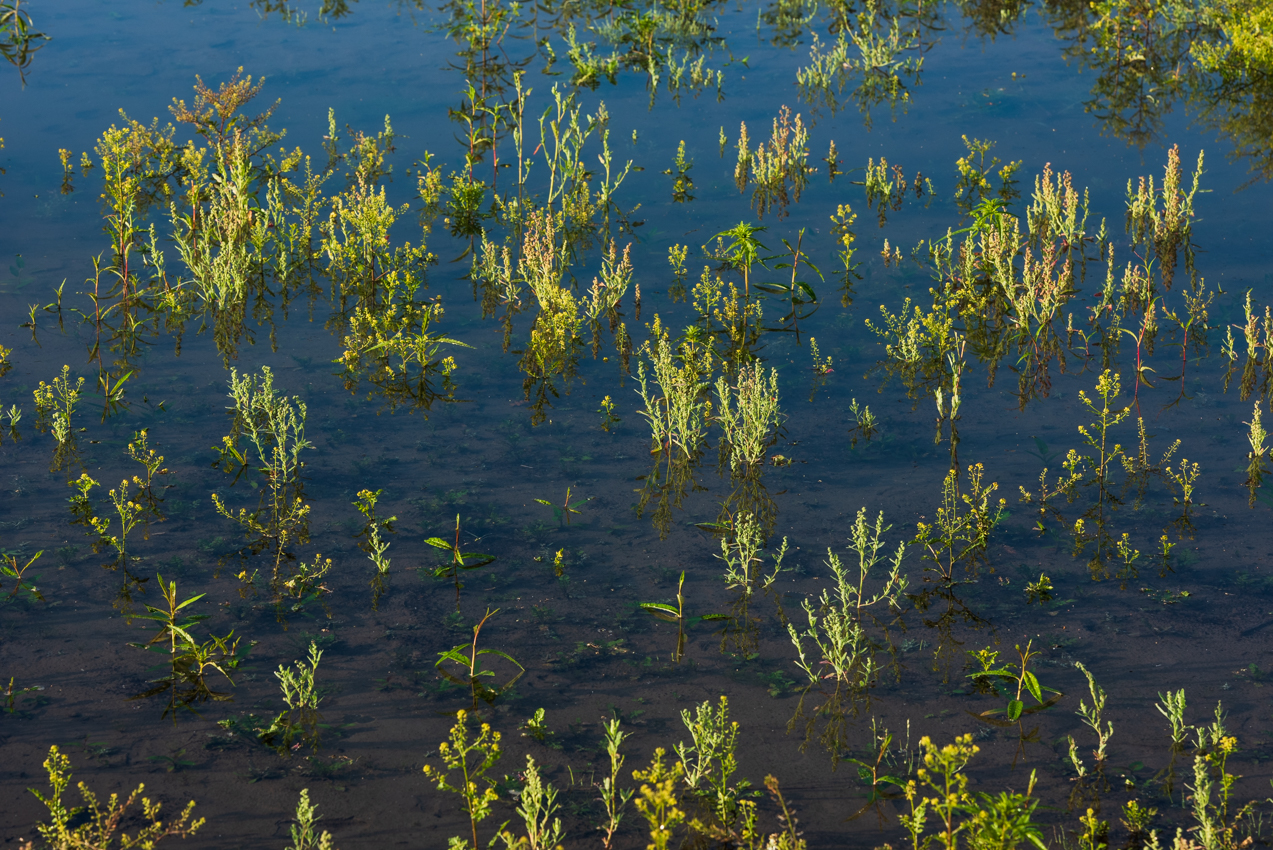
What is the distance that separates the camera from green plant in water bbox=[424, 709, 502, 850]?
3500 millimetres

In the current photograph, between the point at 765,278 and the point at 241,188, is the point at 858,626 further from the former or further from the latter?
the point at 241,188

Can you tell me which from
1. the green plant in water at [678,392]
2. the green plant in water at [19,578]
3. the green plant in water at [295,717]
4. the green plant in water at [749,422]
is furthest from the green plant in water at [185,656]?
the green plant in water at [749,422]

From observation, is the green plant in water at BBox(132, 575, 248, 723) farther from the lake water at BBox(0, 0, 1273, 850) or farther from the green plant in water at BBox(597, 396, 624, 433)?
the green plant in water at BBox(597, 396, 624, 433)

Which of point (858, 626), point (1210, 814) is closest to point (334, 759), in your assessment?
point (858, 626)

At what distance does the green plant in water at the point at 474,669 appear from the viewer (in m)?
4.24

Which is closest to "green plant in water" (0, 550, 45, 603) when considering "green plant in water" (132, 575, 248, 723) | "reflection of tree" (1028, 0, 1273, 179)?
"green plant in water" (132, 575, 248, 723)

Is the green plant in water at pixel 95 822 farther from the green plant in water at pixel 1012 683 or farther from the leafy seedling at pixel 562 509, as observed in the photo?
the green plant in water at pixel 1012 683

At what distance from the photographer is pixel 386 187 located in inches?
343

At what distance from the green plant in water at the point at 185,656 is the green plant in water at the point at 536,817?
4.38 feet

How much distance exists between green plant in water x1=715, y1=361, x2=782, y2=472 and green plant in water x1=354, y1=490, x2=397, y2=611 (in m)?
1.76

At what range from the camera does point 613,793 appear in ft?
12.5

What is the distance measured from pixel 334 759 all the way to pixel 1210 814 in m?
3.07

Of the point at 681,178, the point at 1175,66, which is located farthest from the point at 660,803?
the point at 1175,66

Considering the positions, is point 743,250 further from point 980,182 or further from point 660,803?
point 660,803
